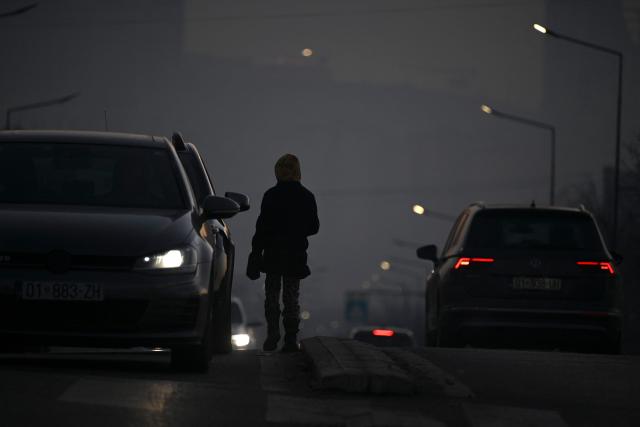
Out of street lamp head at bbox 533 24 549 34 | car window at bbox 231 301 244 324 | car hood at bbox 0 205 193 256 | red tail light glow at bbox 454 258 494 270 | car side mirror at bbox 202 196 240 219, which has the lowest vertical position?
car window at bbox 231 301 244 324

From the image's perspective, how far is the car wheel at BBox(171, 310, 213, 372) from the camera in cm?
1180

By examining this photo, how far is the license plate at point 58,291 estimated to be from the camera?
11.2 metres

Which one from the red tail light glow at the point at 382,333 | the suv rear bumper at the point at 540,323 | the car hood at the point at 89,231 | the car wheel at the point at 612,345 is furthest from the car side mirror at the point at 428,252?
the red tail light glow at the point at 382,333

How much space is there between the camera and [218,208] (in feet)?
41.6

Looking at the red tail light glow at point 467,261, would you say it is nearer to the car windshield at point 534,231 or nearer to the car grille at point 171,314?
the car windshield at point 534,231

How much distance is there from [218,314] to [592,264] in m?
4.86

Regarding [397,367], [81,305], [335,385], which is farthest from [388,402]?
[81,305]

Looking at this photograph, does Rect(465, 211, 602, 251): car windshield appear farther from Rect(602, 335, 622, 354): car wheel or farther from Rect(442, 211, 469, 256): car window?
Rect(602, 335, 622, 354): car wheel

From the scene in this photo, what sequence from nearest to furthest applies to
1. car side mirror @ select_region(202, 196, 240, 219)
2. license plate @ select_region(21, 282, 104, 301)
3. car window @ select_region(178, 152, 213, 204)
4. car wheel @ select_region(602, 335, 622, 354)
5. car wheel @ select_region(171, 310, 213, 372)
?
1. license plate @ select_region(21, 282, 104, 301)
2. car wheel @ select_region(171, 310, 213, 372)
3. car side mirror @ select_region(202, 196, 240, 219)
4. car window @ select_region(178, 152, 213, 204)
5. car wheel @ select_region(602, 335, 622, 354)

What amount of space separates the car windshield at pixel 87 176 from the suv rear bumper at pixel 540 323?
213 inches

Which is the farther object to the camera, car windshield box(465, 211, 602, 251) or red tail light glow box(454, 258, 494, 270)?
car windshield box(465, 211, 602, 251)

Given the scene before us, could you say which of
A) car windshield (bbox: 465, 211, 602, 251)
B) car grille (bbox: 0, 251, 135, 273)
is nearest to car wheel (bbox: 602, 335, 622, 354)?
car windshield (bbox: 465, 211, 602, 251)

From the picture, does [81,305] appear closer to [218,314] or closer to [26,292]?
[26,292]

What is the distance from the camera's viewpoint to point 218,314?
46.6ft
